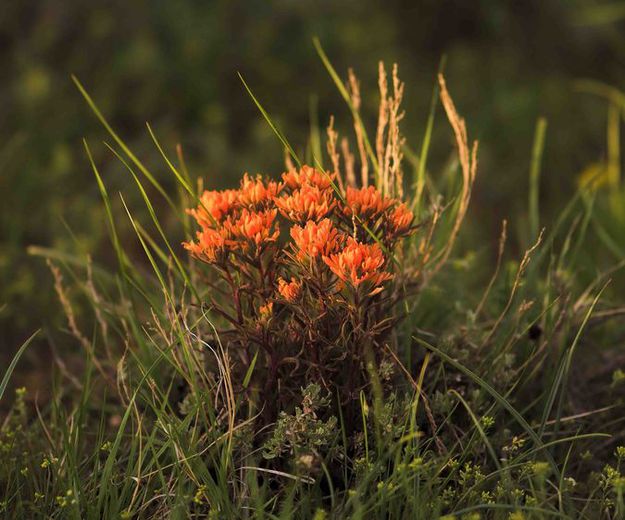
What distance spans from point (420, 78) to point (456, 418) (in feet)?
8.56

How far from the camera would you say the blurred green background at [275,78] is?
3809 mm

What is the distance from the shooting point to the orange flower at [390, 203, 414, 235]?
5.96 ft

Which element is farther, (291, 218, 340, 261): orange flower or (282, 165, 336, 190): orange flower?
(282, 165, 336, 190): orange flower

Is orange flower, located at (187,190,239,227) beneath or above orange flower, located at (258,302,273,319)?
above

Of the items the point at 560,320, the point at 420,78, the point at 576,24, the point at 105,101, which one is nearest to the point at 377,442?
the point at 560,320

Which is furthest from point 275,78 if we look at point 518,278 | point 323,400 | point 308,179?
point 323,400

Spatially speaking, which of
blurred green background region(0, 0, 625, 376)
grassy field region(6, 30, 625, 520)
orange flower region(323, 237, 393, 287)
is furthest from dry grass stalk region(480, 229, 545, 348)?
blurred green background region(0, 0, 625, 376)

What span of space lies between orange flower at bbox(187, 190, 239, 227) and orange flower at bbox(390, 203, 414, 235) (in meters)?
0.31

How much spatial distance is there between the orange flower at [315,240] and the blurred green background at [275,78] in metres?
1.89

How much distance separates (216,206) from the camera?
186 centimetres

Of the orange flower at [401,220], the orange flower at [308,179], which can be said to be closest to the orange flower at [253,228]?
the orange flower at [308,179]

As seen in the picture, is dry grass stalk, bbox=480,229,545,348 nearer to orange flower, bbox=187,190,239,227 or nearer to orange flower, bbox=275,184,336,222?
orange flower, bbox=275,184,336,222

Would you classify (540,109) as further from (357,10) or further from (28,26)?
(28,26)

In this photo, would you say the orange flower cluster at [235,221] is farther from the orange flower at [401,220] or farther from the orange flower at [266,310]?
the orange flower at [401,220]
